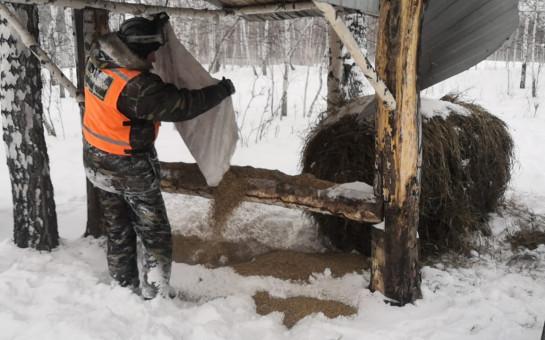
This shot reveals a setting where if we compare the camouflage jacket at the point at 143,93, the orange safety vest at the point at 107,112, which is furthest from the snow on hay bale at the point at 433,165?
the orange safety vest at the point at 107,112

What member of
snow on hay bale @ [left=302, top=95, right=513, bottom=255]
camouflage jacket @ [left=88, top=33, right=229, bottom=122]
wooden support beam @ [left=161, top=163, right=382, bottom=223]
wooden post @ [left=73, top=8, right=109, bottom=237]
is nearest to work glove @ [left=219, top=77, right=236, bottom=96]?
camouflage jacket @ [left=88, top=33, right=229, bottom=122]

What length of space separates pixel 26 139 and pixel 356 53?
9.39 ft

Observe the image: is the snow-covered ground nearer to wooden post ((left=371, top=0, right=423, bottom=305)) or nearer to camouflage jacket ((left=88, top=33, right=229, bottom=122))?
wooden post ((left=371, top=0, right=423, bottom=305))

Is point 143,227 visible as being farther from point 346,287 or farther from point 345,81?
point 345,81

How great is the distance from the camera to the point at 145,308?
2938 mm

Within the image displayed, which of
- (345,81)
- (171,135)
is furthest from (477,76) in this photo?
(345,81)

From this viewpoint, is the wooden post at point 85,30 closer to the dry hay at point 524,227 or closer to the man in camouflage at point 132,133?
the man in camouflage at point 132,133

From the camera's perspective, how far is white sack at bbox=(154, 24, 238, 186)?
3451mm

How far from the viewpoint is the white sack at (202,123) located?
11.3 feet

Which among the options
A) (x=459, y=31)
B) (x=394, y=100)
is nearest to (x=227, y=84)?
(x=394, y=100)

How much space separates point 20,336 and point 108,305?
532mm

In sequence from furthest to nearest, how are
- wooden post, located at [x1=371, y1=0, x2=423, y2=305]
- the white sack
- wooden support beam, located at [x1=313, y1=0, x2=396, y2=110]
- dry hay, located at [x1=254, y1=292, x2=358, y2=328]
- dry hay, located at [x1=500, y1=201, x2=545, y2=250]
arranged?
dry hay, located at [x1=500, y1=201, x2=545, y2=250] → the white sack → dry hay, located at [x1=254, y1=292, x2=358, y2=328] → wooden post, located at [x1=371, y1=0, x2=423, y2=305] → wooden support beam, located at [x1=313, y1=0, x2=396, y2=110]

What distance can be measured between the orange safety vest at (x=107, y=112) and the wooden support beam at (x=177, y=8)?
3.66 feet

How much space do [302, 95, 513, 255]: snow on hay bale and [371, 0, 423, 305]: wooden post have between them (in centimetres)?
87
